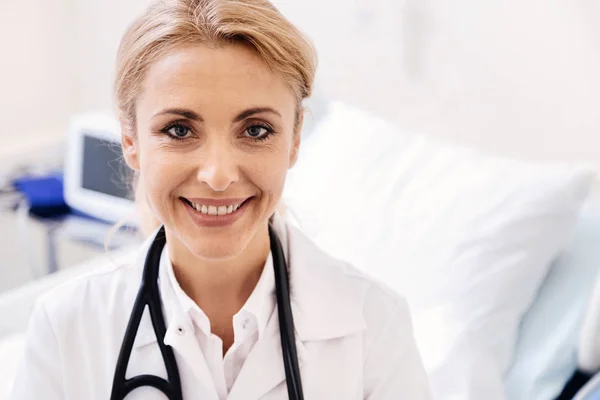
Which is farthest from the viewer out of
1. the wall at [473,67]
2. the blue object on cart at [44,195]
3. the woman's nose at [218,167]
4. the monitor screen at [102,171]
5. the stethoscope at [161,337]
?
the blue object on cart at [44,195]

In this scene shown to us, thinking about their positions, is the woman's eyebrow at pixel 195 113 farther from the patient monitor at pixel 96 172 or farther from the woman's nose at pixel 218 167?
the patient monitor at pixel 96 172

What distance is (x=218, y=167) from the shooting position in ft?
3.26

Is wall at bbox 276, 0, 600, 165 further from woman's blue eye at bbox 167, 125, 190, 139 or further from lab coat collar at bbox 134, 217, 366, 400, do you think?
woman's blue eye at bbox 167, 125, 190, 139

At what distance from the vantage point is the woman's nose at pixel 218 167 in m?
0.99

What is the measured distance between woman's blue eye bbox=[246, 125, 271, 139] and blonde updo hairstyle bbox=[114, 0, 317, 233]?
72 mm

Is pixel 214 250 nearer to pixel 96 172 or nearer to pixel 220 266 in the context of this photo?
pixel 220 266

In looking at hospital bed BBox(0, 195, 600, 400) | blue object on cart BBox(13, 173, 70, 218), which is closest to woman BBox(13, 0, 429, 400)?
hospital bed BBox(0, 195, 600, 400)

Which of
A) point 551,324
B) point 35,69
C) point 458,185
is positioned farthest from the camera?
point 35,69

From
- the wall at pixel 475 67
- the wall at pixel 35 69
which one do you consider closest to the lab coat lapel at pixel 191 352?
the wall at pixel 475 67

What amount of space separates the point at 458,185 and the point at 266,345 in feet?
2.07

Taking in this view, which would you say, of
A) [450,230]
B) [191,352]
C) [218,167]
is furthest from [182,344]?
[450,230]

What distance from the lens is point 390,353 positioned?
1.19 m

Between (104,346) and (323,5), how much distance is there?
3.70 ft

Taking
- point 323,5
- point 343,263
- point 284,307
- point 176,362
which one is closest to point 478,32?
point 323,5
